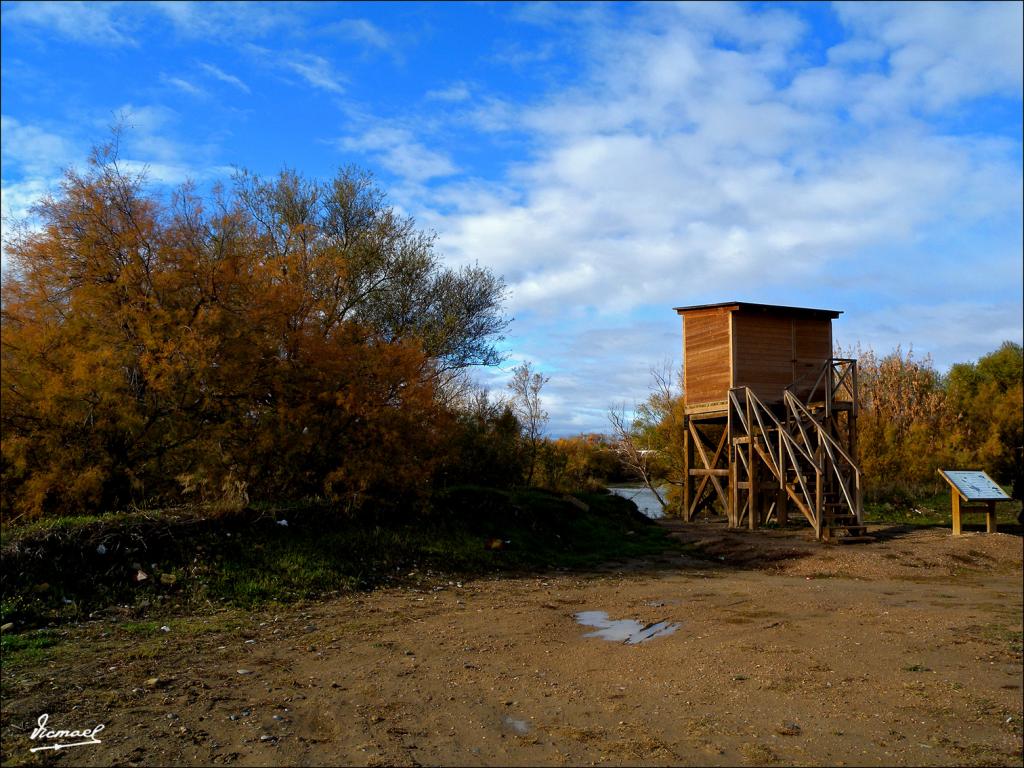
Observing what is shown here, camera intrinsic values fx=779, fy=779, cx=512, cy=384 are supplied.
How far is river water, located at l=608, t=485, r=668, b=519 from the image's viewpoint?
111 ft

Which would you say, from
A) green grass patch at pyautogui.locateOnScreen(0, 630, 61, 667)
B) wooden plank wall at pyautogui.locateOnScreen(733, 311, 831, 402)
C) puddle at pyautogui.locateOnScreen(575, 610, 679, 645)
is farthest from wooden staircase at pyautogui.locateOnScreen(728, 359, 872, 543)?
green grass patch at pyautogui.locateOnScreen(0, 630, 61, 667)

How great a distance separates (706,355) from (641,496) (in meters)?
18.2

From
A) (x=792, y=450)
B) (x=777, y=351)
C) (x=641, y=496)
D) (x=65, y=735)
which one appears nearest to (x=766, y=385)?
(x=777, y=351)

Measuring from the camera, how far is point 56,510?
42.2ft

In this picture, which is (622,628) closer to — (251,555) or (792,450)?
(251,555)

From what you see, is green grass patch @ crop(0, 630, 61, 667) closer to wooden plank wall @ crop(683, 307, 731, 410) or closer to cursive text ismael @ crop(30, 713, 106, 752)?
cursive text ismael @ crop(30, 713, 106, 752)

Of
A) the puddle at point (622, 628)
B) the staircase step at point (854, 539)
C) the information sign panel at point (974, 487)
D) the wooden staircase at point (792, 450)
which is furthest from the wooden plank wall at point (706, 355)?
the puddle at point (622, 628)

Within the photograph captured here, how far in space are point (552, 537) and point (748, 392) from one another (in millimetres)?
7198

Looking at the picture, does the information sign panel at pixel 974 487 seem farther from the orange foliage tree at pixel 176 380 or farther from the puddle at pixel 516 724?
the puddle at pixel 516 724

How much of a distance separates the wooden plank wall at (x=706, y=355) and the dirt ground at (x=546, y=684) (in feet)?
34.9

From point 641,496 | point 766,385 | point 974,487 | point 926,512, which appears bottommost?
point 641,496

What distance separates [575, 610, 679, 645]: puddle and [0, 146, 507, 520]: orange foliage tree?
19.6 feet

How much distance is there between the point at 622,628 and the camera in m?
9.33

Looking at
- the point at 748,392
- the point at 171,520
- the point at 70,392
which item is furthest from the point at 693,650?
the point at 748,392
